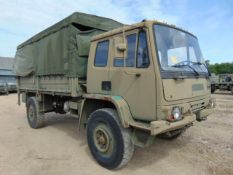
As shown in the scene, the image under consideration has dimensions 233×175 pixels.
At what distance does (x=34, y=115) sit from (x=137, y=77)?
4.69 metres

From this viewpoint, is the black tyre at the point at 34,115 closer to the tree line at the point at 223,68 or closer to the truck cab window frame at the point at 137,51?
the truck cab window frame at the point at 137,51

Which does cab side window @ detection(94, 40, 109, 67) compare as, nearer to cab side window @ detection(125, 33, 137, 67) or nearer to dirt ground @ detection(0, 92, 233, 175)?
cab side window @ detection(125, 33, 137, 67)

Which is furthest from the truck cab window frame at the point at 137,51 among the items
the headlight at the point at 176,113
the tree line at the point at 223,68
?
the tree line at the point at 223,68

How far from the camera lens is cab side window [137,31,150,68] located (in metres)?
3.72

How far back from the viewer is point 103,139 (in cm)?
434

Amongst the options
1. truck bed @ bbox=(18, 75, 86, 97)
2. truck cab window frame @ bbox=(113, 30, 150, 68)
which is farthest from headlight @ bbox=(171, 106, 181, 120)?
truck bed @ bbox=(18, 75, 86, 97)

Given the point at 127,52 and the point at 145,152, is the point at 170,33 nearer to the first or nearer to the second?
the point at 127,52

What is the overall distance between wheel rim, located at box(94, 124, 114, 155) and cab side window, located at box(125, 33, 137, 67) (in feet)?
4.10

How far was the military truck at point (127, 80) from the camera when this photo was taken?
3680 mm

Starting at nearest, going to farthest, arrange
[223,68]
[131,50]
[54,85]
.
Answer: [131,50], [54,85], [223,68]

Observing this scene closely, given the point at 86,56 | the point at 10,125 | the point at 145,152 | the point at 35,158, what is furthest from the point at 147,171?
the point at 10,125

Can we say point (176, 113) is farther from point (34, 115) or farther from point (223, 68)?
point (223, 68)

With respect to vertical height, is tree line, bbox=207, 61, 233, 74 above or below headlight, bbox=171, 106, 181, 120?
above

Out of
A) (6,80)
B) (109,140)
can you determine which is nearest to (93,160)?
(109,140)
